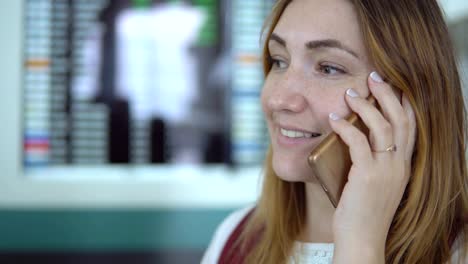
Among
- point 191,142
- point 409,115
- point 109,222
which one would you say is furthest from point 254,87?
point 409,115

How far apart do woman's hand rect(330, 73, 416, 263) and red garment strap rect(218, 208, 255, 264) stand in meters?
0.37

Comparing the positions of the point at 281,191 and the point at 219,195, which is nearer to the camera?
the point at 281,191

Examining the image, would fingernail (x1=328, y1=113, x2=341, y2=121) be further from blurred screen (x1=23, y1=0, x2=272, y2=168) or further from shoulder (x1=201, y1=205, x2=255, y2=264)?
blurred screen (x1=23, y1=0, x2=272, y2=168)

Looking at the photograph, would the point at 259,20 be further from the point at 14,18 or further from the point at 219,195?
the point at 14,18

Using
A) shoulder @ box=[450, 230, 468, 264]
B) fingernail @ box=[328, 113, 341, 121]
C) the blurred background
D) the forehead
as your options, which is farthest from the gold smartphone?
the blurred background

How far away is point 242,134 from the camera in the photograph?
6.51 feet

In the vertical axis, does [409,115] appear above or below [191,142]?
above

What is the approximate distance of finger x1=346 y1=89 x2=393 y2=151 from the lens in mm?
941

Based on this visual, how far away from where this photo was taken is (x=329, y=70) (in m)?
1.02

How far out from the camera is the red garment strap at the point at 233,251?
4.09 ft

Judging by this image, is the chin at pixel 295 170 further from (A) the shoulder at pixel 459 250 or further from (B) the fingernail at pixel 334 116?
(A) the shoulder at pixel 459 250

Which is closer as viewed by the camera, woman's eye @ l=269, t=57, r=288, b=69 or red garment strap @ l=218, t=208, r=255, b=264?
woman's eye @ l=269, t=57, r=288, b=69

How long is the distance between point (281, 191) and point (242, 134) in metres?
0.74

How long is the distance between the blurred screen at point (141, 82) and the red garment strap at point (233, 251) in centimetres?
67
